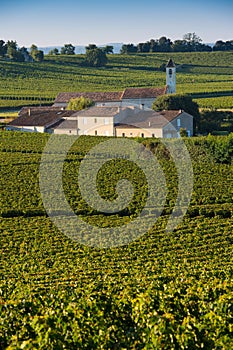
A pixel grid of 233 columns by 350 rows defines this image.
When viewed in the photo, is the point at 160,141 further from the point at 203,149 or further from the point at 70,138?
the point at 70,138

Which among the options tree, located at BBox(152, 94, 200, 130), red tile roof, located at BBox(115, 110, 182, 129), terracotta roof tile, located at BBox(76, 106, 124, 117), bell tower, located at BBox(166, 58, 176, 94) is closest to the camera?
red tile roof, located at BBox(115, 110, 182, 129)

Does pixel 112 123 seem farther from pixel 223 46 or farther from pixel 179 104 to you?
pixel 223 46

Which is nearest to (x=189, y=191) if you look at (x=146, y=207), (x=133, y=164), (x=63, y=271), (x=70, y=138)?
(x=146, y=207)

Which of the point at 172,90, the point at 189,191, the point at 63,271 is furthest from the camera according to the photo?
the point at 172,90

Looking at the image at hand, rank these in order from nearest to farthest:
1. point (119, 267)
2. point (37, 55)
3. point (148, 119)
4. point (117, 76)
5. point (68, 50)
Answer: point (119, 267), point (148, 119), point (117, 76), point (37, 55), point (68, 50)

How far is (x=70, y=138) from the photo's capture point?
55.4 m

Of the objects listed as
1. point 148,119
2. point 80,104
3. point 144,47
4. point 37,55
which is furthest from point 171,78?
point 144,47

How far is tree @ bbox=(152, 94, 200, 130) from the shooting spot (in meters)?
65.7

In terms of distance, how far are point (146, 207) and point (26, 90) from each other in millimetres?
71459

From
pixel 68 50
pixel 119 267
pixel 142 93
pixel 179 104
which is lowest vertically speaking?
pixel 119 267

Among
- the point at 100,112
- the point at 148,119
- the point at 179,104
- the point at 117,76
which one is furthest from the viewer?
the point at 117,76

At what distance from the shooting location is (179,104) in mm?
66688

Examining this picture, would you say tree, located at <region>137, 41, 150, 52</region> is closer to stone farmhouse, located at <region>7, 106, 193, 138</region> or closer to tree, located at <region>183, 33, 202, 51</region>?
tree, located at <region>183, 33, 202, 51</region>

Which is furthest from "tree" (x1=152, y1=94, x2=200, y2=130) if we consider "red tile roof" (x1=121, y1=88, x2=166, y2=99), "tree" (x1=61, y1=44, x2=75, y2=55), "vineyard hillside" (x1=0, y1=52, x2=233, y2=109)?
"tree" (x1=61, y1=44, x2=75, y2=55)
